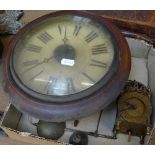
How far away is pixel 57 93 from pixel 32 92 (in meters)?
0.08

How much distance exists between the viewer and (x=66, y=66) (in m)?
1.03

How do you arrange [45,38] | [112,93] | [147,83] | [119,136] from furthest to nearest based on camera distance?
[147,83]
[119,136]
[45,38]
[112,93]

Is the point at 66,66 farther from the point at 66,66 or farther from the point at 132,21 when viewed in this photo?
the point at 132,21

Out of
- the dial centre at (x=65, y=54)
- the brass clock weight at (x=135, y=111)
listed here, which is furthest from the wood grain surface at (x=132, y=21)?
the dial centre at (x=65, y=54)

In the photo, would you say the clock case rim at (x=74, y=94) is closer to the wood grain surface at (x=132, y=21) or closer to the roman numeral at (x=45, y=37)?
the roman numeral at (x=45, y=37)

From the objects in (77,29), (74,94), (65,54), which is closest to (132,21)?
(77,29)

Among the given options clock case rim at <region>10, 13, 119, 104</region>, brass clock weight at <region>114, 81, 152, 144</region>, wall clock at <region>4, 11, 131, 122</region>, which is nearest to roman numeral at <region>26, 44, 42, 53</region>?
wall clock at <region>4, 11, 131, 122</region>

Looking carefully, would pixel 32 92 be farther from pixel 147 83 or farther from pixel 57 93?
pixel 147 83

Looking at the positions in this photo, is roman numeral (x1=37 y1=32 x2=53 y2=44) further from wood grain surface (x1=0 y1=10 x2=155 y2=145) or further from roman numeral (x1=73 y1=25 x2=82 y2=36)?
wood grain surface (x1=0 y1=10 x2=155 y2=145)

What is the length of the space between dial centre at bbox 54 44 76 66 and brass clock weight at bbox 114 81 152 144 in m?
0.27

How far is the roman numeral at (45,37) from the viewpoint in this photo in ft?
3.63

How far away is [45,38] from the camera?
1.11m

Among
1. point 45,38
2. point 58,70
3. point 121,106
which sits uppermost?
point 45,38

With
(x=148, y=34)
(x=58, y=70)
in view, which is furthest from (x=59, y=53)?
(x=148, y=34)
